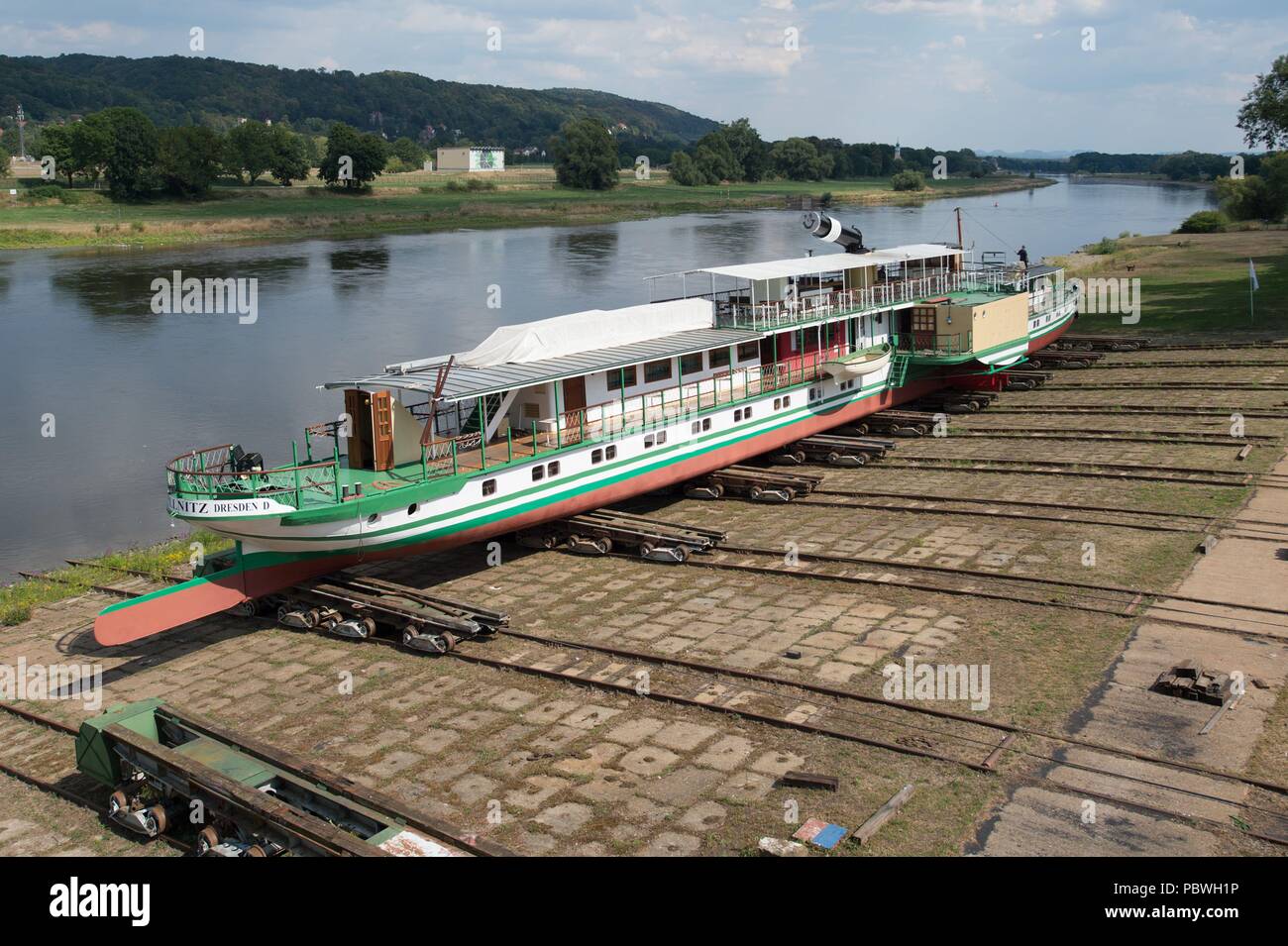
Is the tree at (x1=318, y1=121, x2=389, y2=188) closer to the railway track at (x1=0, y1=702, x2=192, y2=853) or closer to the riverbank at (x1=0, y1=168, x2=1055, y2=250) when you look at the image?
the riverbank at (x1=0, y1=168, x2=1055, y2=250)

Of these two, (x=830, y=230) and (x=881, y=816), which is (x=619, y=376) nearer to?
(x=881, y=816)

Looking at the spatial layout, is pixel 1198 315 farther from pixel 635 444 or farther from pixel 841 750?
pixel 841 750

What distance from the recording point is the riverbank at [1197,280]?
51.7 m

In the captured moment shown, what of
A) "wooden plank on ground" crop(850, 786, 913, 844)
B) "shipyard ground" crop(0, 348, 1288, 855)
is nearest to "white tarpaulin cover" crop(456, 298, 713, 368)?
"shipyard ground" crop(0, 348, 1288, 855)

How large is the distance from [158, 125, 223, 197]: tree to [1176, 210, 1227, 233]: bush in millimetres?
107814

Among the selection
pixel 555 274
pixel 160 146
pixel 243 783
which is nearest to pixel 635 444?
pixel 243 783

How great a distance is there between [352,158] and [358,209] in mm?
13673

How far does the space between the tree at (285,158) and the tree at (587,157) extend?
40.4 meters

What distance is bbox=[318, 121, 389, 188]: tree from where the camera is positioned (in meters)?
142

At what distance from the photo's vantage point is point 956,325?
40.3 meters

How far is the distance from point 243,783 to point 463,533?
11.2 m

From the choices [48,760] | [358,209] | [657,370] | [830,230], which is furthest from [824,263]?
[358,209]

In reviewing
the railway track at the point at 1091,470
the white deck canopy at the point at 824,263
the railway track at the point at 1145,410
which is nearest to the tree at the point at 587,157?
the white deck canopy at the point at 824,263

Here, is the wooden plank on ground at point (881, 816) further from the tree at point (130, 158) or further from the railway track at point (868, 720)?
the tree at point (130, 158)
